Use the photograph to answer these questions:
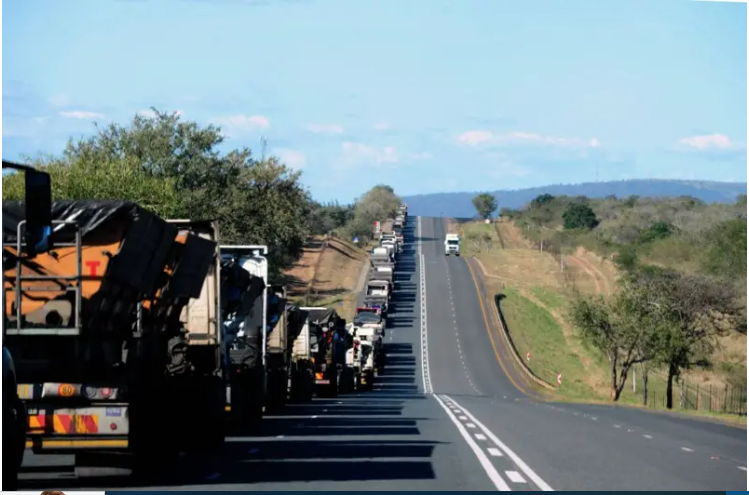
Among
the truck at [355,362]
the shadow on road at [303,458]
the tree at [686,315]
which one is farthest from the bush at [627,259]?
the shadow on road at [303,458]

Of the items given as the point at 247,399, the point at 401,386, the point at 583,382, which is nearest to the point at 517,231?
the point at 583,382

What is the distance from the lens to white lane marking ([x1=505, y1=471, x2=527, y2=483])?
1408cm

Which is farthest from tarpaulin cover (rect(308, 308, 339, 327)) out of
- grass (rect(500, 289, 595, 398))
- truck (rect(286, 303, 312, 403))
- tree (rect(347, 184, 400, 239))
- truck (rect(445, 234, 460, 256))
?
tree (rect(347, 184, 400, 239))

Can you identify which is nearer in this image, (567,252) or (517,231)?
(567,252)

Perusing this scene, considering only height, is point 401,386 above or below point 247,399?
below

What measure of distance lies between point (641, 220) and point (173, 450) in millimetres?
169942

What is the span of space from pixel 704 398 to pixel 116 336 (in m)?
65.0

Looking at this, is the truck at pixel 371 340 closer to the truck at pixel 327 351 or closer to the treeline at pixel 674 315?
the truck at pixel 327 351

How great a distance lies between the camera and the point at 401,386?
67.1 meters

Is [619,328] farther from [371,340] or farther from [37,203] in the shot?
[37,203]

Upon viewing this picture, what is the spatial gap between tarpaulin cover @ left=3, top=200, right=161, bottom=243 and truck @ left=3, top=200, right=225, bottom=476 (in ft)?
0.04

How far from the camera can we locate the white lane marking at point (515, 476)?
46.2 ft

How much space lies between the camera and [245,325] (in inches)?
970

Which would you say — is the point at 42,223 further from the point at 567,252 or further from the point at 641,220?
the point at 641,220
